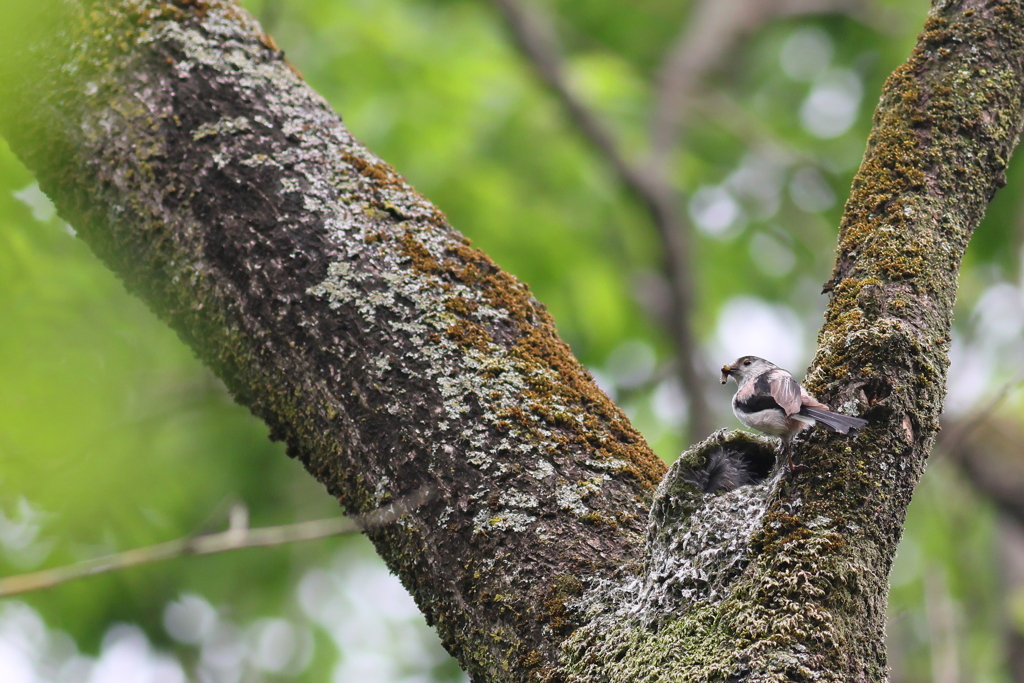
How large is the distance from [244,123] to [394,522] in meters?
1.10

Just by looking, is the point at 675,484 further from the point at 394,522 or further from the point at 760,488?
the point at 394,522

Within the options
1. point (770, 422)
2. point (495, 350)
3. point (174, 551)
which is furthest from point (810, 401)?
point (174, 551)

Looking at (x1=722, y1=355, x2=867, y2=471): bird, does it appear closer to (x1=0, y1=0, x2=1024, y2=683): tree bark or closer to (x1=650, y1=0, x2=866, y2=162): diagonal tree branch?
(x1=0, y1=0, x2=1024, y2=683): tree bark

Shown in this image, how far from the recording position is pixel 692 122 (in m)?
8.21

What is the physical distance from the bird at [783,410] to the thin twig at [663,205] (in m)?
3.33

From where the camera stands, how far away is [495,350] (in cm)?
202

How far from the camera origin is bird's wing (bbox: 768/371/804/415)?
66.0 inches

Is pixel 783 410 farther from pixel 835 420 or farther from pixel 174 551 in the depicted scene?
pixel 174 551

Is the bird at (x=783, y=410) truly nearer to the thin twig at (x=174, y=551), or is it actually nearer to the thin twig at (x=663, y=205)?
the thin twig at (x=174, y=551)

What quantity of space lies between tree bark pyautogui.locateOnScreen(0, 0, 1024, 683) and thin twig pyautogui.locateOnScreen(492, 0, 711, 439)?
3539 millimetres

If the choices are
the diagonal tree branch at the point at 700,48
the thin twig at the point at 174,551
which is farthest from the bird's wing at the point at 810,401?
the diagonal tree branch at the point at 700,48

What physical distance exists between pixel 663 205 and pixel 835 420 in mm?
4361

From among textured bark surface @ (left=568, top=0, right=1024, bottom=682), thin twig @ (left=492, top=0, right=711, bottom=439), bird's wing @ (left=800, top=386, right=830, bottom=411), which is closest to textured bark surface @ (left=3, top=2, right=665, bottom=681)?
textured bark surface @ (left=568, top=0, right=1024, bottom=682)

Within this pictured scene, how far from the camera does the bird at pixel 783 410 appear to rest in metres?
1.61
